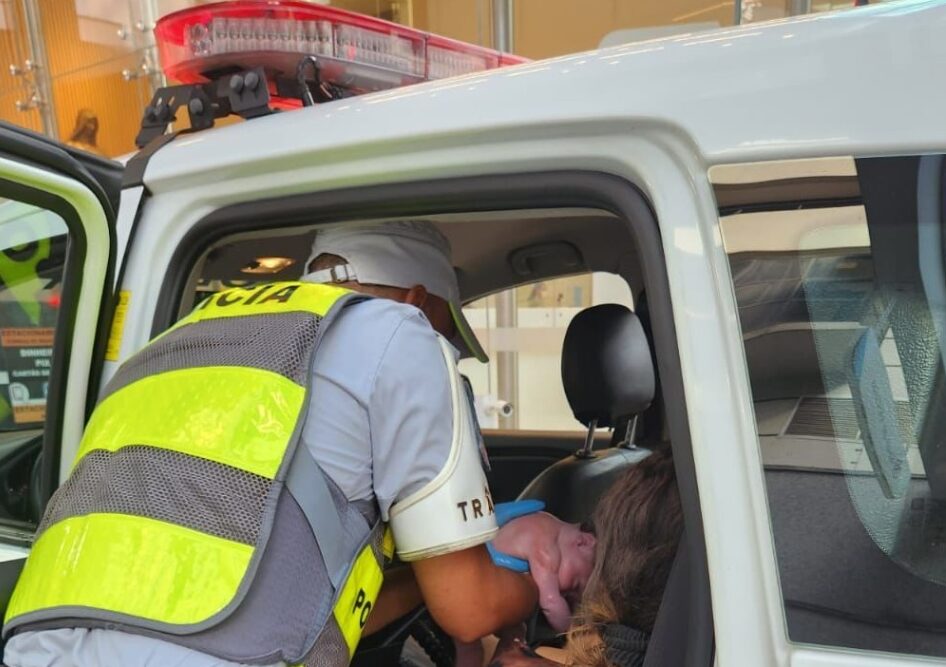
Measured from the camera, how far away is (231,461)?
922 mm

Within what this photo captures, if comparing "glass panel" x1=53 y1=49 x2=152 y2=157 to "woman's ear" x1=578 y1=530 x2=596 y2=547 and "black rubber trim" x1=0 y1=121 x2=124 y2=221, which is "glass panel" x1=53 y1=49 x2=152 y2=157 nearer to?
"black rubber trim" x1=0 y1=121 x2=124 y2=221

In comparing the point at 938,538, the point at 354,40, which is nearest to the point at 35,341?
the point at 354,40

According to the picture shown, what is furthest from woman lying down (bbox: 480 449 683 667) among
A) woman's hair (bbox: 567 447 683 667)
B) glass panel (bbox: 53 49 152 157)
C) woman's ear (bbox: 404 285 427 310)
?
glass panel (bbox: 53 49 152 157)

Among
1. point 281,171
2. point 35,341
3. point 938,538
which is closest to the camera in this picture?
point 938,538

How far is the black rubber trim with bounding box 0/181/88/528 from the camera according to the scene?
1188mm

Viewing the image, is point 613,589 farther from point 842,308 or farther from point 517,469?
point 517,469

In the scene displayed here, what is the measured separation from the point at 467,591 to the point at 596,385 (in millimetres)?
869

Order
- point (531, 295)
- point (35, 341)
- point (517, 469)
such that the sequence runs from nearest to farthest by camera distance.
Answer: point (35, 341) < point (517, 469) < point (531, 295)

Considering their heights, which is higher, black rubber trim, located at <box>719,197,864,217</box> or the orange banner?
black rubber trim, located at <box>719,197,864,217</box>

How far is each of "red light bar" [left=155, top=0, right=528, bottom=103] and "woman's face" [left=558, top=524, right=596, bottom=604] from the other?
972mm

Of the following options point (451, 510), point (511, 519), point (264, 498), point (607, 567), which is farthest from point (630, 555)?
point (264, 498)

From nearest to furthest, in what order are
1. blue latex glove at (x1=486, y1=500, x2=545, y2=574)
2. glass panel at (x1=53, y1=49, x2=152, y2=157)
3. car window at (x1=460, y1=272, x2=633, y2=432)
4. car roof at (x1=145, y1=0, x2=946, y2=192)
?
car roof at (x1=145, y1=0, x2=946, y2=192) < blue latex glove at (x1=486, y1=500, x2=545, y2=574) < car window at (x1=460, y1=272, x2=633, y2=432) < glass panel at (x1=53, y1=49, x2=152, y2=157)

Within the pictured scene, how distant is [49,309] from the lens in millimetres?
1291

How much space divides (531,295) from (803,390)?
145 inches
